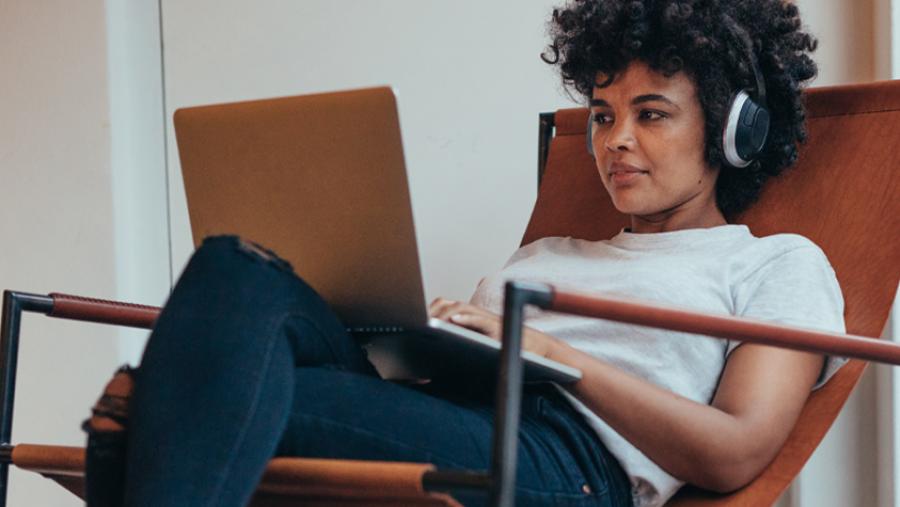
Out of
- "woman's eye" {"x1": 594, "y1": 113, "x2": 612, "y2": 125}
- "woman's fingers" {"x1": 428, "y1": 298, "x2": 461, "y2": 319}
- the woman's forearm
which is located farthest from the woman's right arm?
"woman's eye" {"x1": 594, "y1": 113, "x2": 612, "y2": 125}

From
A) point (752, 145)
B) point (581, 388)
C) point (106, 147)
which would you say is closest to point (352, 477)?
point (581, 388)

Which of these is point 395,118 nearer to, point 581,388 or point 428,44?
point 581,388

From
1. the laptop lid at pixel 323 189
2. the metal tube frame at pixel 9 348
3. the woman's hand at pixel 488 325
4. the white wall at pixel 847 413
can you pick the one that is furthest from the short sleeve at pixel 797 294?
the metal tube frame at pixel 9 348

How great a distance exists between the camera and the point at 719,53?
1.45 metres

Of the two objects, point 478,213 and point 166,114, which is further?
point 166,114

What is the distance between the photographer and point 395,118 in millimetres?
1053

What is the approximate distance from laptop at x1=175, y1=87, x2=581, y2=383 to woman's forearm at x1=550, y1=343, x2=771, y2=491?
0.09ft

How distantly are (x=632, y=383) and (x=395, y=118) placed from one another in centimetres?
34

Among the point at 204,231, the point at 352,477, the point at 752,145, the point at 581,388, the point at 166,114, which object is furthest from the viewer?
the point at 166,114

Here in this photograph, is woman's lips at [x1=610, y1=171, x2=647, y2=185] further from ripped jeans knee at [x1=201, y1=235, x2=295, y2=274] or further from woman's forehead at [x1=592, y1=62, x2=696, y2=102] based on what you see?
ripped jeans knee at [x1=201, y1=235, x2=295, y2=274]

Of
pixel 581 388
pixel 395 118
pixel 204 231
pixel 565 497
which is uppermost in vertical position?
pixel 395 118

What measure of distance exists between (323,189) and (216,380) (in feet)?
0.84

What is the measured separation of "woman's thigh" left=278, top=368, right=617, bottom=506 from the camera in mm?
1064

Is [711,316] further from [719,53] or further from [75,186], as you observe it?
[75,186]
